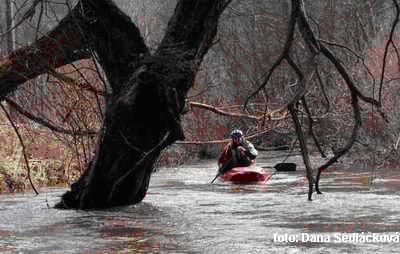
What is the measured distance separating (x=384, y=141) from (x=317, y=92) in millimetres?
4329

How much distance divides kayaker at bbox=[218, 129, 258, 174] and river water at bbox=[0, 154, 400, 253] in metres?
2.27

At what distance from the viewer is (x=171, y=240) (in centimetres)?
949

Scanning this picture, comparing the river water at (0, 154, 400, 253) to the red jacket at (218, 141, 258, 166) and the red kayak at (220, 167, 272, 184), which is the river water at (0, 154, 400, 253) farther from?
the red jacket at (218, 141, 258, 166)

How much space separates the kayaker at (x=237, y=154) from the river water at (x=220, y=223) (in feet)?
7.45

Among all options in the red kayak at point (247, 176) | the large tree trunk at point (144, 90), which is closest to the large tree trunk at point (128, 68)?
the large tree trunk at point (144, 90)

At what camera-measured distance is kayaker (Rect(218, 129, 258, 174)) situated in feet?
64.2

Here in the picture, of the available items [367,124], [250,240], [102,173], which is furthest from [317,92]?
[250,240]

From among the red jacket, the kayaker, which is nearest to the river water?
the kayaker

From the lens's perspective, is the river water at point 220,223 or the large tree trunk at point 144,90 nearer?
the river water at point 220,223

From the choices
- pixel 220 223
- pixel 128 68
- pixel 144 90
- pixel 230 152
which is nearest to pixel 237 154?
pixel 230 152

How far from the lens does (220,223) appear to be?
11.1 m

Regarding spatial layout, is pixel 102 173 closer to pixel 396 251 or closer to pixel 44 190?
pixel 396 251

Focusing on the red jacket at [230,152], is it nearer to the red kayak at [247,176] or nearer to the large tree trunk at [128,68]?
the red kayak at [247,176]

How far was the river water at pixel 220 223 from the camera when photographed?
8.94 m
